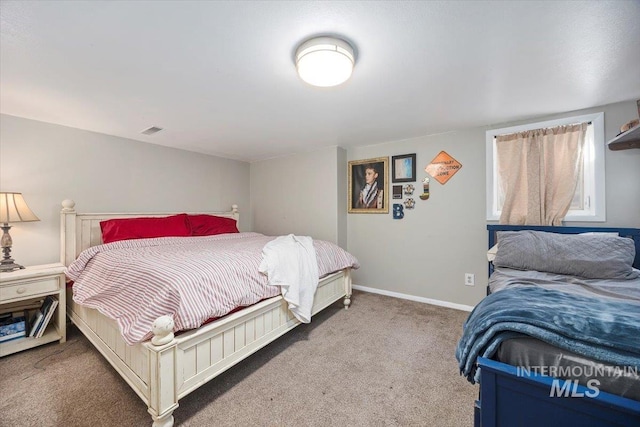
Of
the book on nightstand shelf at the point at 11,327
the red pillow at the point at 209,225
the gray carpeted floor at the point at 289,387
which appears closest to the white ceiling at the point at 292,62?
the red pillow at the point at 209,225

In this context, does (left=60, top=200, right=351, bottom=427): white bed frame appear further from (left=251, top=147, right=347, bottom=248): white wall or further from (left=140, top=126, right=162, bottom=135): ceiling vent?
(left=251, top=147, right=347, bottom=248): white wall

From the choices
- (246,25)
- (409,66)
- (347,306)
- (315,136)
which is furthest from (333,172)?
(246,25)

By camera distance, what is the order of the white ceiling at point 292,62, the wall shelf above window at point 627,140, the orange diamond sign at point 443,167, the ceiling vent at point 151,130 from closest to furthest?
the white ceiling at point 292,62, the wall shelf above window at point 627,140, the ceiling vent at point 151,130, the orange diamond sign at point 443,167

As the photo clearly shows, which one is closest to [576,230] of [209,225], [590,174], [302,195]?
[590,174]

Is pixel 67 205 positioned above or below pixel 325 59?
below

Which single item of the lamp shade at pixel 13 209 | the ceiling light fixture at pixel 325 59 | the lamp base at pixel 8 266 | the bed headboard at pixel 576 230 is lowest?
the lamp base at pixel 8 266

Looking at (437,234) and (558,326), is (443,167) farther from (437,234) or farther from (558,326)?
(558,326)

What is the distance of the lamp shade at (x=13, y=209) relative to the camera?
6.77 feet

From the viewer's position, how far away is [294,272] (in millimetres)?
2098

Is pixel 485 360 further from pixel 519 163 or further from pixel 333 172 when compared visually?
pixel 333 172

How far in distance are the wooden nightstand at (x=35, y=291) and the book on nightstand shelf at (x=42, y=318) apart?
4cm

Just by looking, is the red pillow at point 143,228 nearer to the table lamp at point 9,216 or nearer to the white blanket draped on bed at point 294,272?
the table lamp at point 9,216

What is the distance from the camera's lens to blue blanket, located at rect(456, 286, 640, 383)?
75 centimetres

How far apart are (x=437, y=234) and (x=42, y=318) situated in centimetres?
395
